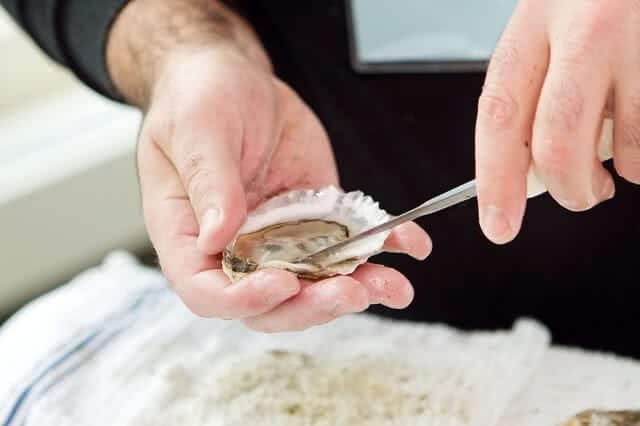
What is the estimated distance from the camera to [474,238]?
94 cm

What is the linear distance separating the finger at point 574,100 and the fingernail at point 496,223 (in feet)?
0.11

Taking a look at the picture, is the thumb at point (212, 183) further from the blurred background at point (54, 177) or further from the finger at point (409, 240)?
the blurred background at point (54, 177)

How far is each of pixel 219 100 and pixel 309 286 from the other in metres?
0.20

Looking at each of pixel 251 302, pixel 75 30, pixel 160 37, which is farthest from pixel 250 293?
pixel 75 30

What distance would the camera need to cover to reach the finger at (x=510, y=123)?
44 centimetres

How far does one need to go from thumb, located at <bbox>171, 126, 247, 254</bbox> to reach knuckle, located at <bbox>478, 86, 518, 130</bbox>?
19 centimetres

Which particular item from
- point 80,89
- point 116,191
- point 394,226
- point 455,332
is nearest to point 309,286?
point 394,226

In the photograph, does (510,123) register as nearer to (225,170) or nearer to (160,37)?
(225,170)

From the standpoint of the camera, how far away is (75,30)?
0.90 metres

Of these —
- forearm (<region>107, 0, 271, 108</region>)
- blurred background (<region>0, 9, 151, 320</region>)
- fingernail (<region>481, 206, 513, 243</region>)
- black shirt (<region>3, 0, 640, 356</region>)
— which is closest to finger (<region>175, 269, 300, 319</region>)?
fingernail (<region>481, 206, 513, 243</region>)

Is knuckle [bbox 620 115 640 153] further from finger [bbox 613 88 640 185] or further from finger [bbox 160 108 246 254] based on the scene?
finger [bbox 160 108 246 254]

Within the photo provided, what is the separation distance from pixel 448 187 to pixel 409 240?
331 mm

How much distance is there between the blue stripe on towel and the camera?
60 centimetres

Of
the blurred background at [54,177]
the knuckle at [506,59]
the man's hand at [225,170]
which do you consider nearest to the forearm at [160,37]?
the man's hand at [225,170]
